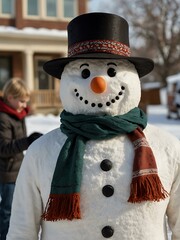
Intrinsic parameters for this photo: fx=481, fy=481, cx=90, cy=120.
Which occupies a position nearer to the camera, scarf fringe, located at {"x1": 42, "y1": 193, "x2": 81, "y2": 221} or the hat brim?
scarf fringe, located at {"x1": 42, "y1": 193, "x2": 81, "y2": 221}

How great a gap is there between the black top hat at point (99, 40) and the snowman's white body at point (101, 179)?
53 mm

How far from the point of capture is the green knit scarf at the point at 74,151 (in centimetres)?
211

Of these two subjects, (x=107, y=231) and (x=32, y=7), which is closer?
(x=107, y=231)

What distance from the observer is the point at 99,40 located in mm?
2291

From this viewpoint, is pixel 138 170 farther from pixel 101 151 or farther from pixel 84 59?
pixel 84 59

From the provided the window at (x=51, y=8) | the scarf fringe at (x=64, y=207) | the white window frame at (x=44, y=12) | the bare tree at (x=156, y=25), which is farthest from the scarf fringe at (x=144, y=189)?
the bare tree at (x=156, y=25)

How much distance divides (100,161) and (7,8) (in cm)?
1856

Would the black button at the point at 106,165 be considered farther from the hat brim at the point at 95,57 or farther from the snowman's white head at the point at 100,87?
the hat brim at the point at 95,57

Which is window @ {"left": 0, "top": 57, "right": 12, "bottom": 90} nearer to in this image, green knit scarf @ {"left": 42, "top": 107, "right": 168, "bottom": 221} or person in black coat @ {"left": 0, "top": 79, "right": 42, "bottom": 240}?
person in black coat @ {"left": 0, "top": 79, "right": 42, "bottom": 240}

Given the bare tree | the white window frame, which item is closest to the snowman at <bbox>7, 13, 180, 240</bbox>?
the white window frame

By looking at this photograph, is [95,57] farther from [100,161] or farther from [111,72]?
[100,161]

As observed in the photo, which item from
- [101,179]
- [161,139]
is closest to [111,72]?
[161,139]

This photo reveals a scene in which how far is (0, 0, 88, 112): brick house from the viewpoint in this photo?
19266 mm

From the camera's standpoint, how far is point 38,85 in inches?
815
